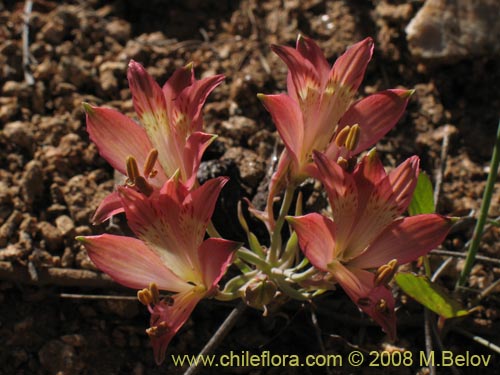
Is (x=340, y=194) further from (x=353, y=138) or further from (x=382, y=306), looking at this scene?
(x=382, y=306)

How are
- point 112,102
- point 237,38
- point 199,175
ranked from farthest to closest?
point 237,38 < point 112,102 < point 199,175

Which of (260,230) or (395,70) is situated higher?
(395,70)

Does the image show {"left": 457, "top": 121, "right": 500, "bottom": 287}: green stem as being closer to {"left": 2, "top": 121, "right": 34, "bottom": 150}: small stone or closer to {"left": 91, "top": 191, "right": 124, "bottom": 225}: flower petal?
{"left": 91, "top": 191, "right": 124, "bottom": 225}: flower petal

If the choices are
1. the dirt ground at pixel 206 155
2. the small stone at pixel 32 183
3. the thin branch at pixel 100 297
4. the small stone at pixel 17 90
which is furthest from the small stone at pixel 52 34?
the thin branch at pixel 100 297

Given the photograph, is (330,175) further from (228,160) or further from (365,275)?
(228,160)

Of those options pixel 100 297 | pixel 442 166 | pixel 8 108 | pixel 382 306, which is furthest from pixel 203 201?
pixel 8 108

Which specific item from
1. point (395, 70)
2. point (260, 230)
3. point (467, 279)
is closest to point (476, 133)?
point (395, 70)

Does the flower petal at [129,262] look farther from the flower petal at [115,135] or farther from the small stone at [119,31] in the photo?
the small stone at [119,31]

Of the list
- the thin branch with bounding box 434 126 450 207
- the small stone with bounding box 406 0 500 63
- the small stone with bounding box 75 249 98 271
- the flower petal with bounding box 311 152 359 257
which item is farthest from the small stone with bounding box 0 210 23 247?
the small stone with bounding box 406 0 500 63
